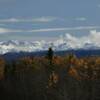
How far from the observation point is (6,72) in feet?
472

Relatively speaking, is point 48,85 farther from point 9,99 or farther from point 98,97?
point 9,99

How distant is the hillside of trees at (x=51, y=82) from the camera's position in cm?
11556

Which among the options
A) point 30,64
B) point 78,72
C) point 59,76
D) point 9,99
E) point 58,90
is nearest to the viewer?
point 9,99

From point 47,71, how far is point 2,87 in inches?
1066

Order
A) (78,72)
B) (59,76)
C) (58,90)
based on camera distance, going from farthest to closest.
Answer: (78,72), (59,76), (58,90)

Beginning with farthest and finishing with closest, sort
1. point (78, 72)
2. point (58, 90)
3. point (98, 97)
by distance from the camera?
1. point (78, 72)
2. point (58, 90)
3. point (98, 97)

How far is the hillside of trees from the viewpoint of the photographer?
4550 inches

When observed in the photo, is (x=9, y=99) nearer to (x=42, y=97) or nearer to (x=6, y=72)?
(x=42, y=97)

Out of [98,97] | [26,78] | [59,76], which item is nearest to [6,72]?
[26,78]

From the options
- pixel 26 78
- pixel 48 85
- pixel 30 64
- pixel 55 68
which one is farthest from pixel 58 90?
pixel 30 64

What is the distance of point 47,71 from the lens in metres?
143

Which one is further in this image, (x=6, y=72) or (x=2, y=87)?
(x=6, y=72)

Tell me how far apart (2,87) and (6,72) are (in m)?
26.4

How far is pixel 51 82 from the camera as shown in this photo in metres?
131
